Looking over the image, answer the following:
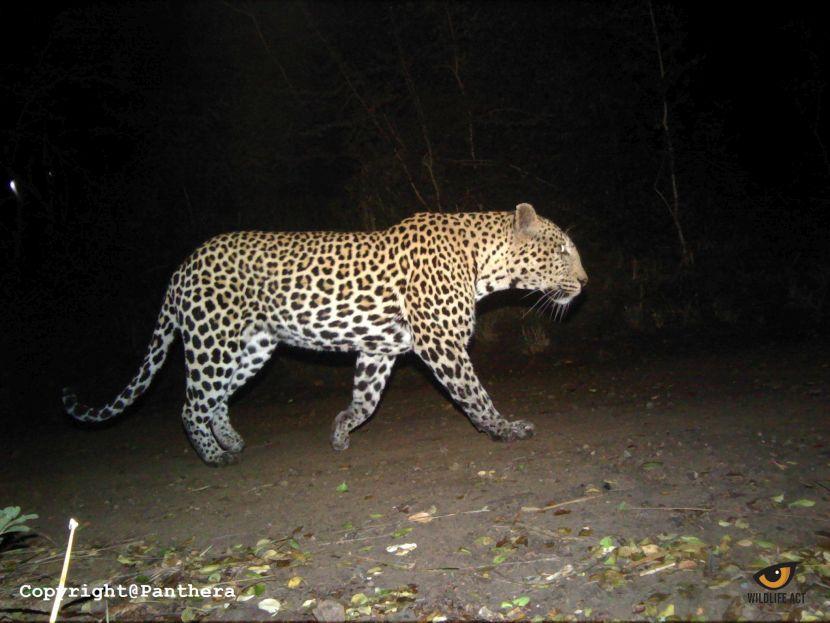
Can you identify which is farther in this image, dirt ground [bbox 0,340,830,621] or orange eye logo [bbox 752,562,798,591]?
dirt ground [bbox 0,340,830,621]

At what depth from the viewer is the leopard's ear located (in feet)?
19.9

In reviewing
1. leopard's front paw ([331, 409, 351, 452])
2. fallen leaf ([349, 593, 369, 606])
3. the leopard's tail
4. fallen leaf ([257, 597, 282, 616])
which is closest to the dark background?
the leopard's tail

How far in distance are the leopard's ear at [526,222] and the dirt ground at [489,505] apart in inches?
61.9

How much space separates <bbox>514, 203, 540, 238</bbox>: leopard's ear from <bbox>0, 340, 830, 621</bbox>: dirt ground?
1.57 m

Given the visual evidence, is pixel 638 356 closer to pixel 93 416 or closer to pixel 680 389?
pixel 680 389

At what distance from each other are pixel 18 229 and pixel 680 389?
10634 millimetres

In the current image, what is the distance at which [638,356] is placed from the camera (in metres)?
7.95

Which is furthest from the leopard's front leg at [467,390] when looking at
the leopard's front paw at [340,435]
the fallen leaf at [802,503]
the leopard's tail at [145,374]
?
the leopard's tail at [145,374]

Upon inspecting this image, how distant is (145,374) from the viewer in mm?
6219

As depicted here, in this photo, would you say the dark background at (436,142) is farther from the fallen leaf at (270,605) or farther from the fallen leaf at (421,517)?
the fallen leaf at (270,605)

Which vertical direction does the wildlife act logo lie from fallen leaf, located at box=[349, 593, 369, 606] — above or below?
above

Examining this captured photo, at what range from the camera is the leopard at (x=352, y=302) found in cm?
573

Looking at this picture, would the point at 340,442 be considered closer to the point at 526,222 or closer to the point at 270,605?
the point at 526,222

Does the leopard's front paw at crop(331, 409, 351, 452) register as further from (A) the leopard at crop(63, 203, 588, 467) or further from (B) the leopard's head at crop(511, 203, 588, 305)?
(B) the leopard's head at crop(511, 203, 588, 305)
